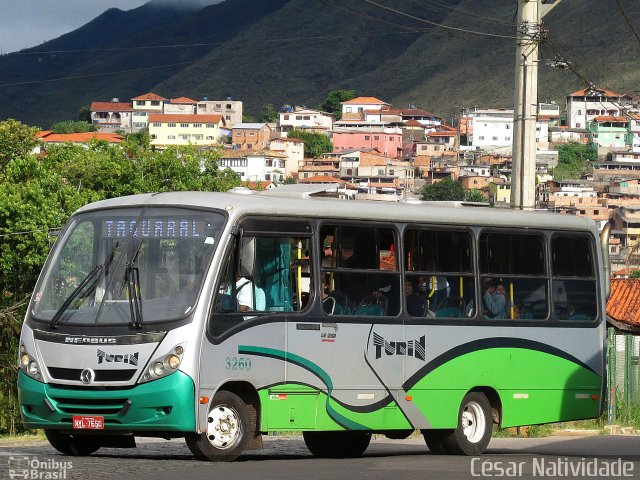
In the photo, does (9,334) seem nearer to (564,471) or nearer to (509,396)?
(509,396)

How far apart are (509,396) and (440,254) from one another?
1979 millimetres

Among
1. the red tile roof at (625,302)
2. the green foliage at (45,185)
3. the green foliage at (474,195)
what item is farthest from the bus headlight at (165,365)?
the green foliage at (474,195)

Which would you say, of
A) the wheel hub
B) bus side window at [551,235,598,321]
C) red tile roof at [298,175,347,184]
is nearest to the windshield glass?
the wheel hub

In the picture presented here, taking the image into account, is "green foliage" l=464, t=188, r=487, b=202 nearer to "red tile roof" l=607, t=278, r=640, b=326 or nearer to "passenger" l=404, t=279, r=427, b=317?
"red tile roof" l=607, t=278, r=640, b=326

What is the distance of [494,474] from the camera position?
13.9 metres

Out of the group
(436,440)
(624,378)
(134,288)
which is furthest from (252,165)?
(134,288)

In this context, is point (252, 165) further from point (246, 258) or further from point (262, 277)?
point (246, 258)

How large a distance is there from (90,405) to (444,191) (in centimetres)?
16756

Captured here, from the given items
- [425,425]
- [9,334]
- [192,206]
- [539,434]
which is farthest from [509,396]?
[9,334]

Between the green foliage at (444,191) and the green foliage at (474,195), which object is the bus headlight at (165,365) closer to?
the green foliage at (474,195)

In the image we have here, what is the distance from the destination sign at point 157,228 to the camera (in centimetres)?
1449

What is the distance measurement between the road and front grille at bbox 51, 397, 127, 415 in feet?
1.52

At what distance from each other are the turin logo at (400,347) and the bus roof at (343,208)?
1.29m

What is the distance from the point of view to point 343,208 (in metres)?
15.8
